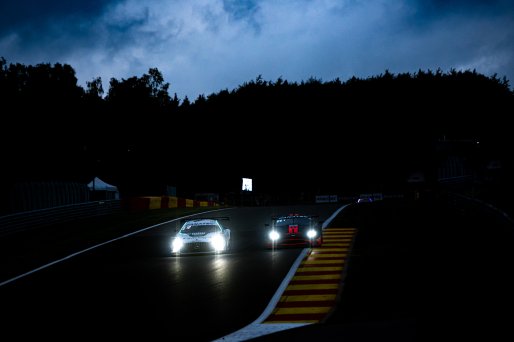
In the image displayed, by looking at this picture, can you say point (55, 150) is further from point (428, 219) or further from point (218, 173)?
point (428, 219)

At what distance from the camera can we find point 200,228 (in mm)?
23750

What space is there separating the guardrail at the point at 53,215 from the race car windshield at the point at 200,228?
12.0 meters

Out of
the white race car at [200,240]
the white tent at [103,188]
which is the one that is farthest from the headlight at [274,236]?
the white tent at [103,188]

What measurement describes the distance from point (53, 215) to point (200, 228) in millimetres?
16012

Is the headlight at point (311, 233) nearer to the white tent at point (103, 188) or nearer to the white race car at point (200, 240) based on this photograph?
the white race car at point (200, 240)

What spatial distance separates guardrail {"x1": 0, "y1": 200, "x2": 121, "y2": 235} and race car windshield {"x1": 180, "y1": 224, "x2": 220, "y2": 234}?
474 inches

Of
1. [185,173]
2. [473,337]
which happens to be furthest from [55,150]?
[473,337]

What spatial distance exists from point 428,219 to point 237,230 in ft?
29.7

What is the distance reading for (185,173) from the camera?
95.8 metres

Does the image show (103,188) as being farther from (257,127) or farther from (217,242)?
(217,242)

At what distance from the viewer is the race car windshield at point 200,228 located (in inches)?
925

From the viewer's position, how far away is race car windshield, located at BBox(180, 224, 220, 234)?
23.5 metres

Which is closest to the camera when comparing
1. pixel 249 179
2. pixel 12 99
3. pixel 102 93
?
pixel 12 99

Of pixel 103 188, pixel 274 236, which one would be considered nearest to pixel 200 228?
pixel 274 236
